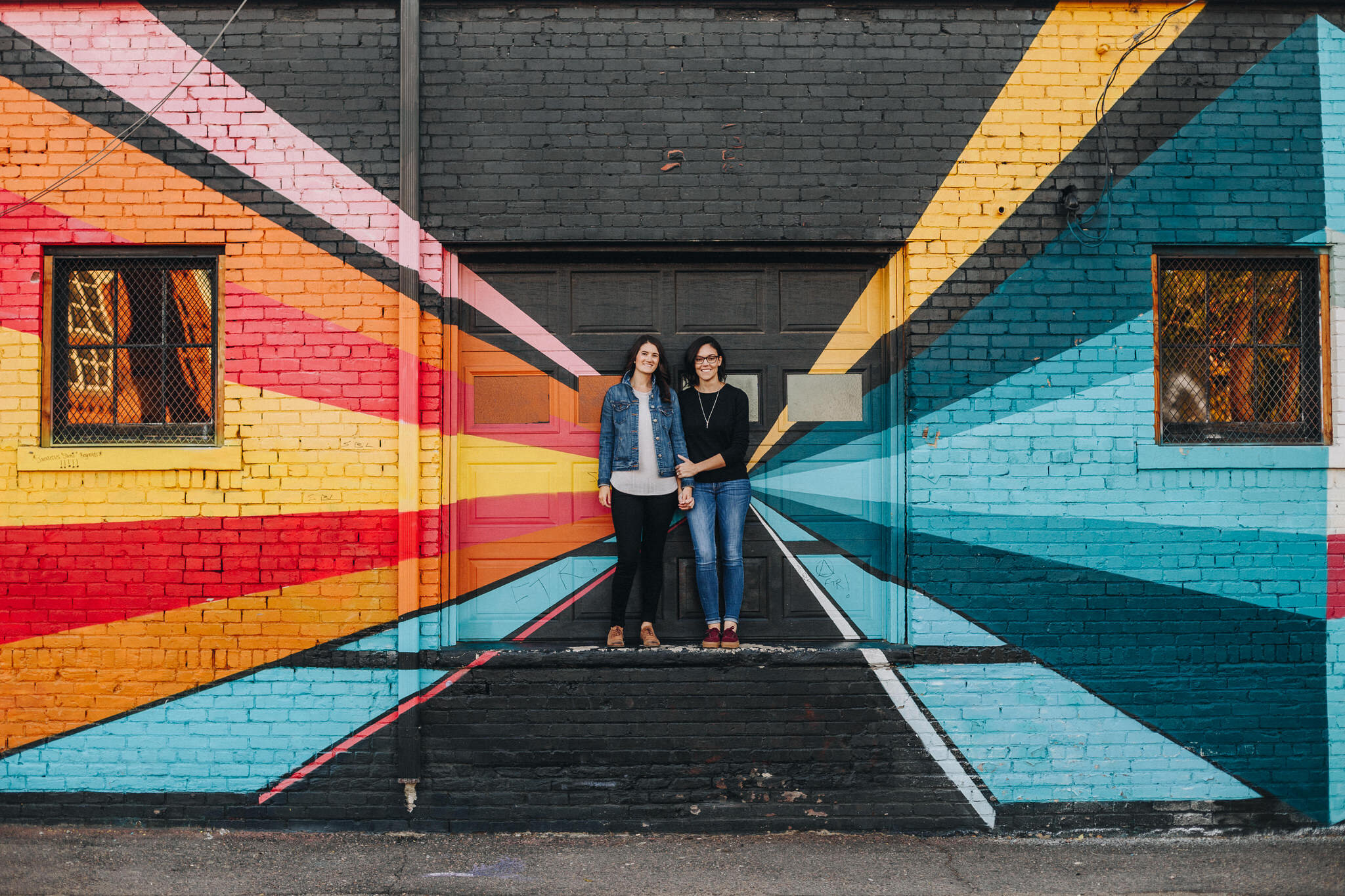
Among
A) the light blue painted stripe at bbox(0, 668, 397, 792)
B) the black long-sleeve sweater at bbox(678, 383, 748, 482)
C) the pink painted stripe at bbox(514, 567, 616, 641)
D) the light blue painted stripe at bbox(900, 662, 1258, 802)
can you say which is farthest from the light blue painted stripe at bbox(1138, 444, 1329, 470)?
the light blue painted stripe at bbox(0, 668, 397, 792)

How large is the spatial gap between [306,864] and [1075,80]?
20.0ft

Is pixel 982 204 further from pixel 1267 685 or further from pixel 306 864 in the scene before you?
pixel 306 864

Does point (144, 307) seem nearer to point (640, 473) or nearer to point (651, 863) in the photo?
point (640, 473)

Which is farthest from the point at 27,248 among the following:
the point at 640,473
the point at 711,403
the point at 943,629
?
the point at 943,629

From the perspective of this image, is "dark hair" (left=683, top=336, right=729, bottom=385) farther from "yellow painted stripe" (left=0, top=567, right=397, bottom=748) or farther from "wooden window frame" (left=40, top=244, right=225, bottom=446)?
"wooden window frame" (left=40, top=244, right=225, bottom=446)

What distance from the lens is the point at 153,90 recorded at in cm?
482

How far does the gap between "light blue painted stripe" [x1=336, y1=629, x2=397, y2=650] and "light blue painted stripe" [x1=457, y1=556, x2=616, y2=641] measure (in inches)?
15.0

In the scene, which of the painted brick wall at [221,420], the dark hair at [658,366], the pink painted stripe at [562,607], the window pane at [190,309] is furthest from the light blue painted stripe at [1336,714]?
the window pane at [190,309]

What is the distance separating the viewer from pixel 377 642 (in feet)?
15.7

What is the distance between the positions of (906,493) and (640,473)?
1559 millimetres

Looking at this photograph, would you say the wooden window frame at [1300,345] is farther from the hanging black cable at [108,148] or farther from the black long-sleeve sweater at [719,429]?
the hanging black cable at [108,148]

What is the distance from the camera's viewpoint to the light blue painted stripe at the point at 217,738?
4.72 metres

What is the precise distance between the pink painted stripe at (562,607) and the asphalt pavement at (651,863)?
1116 mm

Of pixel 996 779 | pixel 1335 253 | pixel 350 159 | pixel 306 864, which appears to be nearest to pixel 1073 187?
pixel 1335 253
